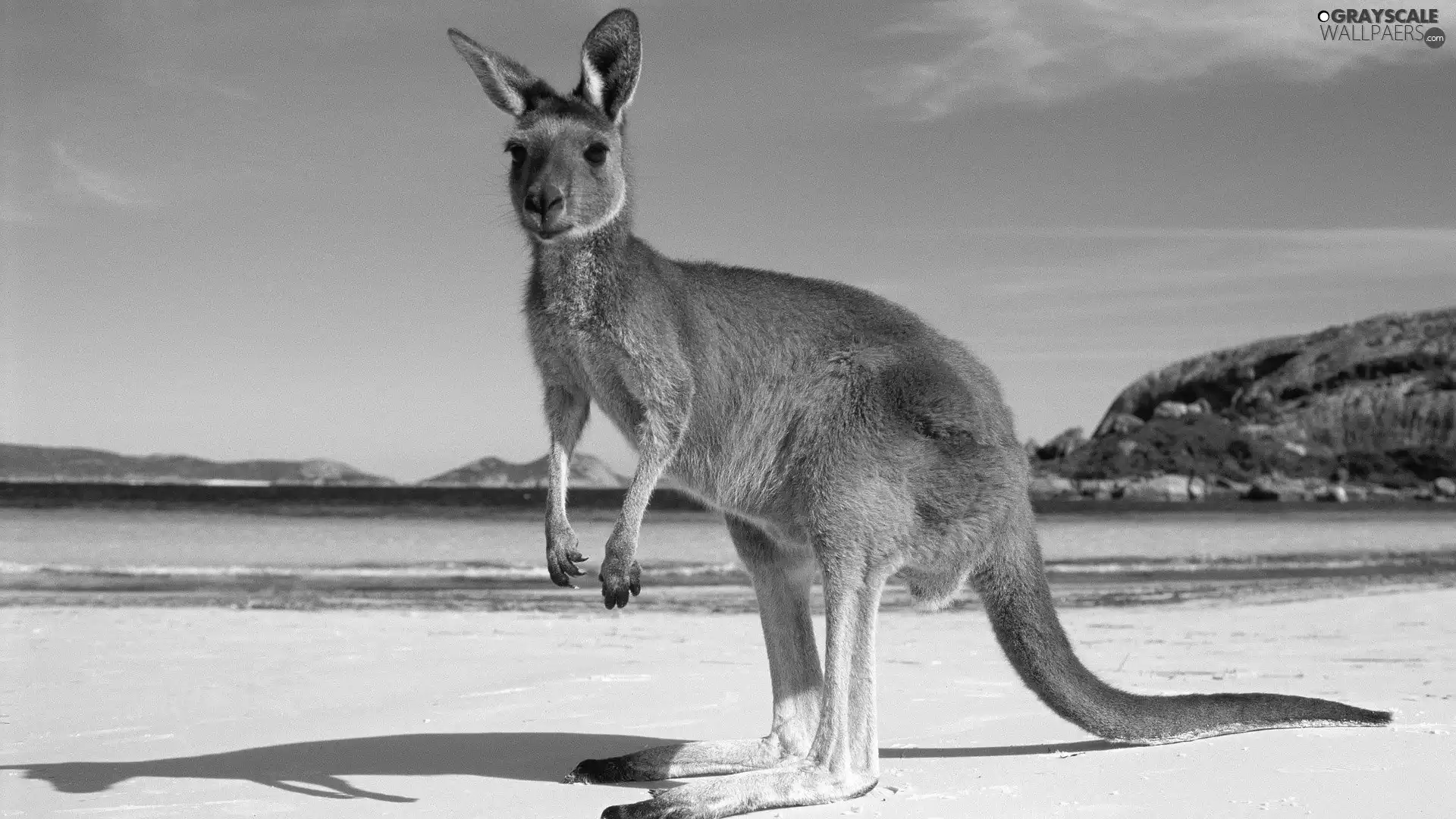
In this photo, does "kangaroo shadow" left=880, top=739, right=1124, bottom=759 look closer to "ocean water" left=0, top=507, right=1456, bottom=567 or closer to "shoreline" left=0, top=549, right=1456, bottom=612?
"shoreline" left=0, top=549, right=1456, bottom=612

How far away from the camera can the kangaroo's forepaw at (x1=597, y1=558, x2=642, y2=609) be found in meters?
3.61

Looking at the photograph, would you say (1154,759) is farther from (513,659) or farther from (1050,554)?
(1050,554)

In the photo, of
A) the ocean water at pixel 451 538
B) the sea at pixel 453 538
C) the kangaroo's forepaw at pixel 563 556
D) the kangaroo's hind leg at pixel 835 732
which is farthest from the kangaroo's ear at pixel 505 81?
the sea at pixel 453 538

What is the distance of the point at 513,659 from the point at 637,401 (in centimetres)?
426

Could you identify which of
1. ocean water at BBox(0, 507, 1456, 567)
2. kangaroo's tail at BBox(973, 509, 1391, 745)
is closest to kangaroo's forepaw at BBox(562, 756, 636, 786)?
kangaroo's tail at BBox(973, 509, 1391, 745)

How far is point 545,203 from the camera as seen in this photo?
12.0ft

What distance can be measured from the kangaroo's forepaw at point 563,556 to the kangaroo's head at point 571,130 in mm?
901

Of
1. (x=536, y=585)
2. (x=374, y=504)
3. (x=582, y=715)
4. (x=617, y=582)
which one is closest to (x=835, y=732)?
(x=617, y=582)

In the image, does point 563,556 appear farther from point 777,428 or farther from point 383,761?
point 383,761

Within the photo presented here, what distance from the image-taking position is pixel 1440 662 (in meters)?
7.33

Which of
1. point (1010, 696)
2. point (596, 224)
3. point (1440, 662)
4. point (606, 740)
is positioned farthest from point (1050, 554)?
point (596, 224)

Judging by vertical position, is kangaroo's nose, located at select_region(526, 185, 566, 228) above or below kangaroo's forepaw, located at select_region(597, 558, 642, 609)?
above

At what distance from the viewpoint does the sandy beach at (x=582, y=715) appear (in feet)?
13.2

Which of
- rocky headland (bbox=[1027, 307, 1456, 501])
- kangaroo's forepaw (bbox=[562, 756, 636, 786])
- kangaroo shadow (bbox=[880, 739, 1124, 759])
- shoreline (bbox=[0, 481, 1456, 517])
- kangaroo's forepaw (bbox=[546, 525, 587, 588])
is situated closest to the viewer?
kangaroo's forepaw (bbox=[546, 525, 587, 588])
